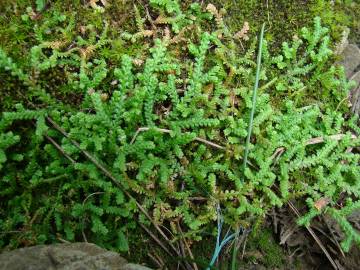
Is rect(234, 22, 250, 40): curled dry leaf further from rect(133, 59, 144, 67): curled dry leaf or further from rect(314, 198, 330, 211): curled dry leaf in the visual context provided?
rect(314, 198, 330, 211): curled dry leaf

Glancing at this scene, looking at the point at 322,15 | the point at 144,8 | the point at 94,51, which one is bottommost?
the point at 94,51

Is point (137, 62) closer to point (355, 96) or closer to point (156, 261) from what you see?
point (156, 261)

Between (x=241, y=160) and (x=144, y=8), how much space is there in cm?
152

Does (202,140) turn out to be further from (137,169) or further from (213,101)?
(137,169)

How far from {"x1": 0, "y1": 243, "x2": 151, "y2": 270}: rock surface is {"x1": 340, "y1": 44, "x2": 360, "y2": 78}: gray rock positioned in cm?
279

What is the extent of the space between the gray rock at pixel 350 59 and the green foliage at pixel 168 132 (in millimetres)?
307

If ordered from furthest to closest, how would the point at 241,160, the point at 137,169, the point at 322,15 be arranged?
1. the point at 322,15
2. the point at 241,160
3. the point at 137,169

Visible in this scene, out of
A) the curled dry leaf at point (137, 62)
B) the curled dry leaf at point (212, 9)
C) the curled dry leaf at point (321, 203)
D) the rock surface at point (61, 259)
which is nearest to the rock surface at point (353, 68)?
the curled dry leaf at point (321, 203)

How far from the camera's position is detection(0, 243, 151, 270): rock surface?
2.18 m

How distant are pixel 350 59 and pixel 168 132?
2.07 metres

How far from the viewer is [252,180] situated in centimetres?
311

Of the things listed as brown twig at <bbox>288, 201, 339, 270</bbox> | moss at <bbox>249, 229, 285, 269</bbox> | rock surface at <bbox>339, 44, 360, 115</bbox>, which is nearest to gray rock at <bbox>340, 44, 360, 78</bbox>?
rock surface at <bbox>339, 44, 360, 115</bbox>

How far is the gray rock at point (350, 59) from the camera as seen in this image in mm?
3791

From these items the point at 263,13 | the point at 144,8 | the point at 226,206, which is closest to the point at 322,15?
the point at 263,13
